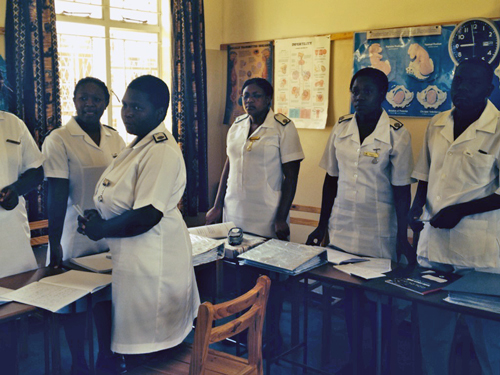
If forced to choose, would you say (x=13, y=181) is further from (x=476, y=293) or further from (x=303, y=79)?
(x=303, y=79)

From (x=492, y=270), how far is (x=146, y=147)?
1629 millimetres

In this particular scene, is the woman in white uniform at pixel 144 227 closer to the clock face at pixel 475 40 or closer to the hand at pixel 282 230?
the hand at pixel 282 230

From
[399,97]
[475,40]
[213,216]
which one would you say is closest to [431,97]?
Result: [399,97]

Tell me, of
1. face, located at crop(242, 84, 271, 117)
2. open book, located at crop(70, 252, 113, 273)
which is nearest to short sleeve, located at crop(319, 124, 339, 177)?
face, located at crop(242, 84, 271, 117)

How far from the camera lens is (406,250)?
2818 mm

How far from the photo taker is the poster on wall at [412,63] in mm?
3670

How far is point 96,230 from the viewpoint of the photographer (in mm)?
2078

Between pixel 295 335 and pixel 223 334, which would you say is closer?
pixel 223 334

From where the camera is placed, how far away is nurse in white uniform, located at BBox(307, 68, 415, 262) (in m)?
2.85

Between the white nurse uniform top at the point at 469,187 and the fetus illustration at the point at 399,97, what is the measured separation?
1.35m

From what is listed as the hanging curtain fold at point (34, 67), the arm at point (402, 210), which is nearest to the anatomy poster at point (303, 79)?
the arm at point (402, 210)

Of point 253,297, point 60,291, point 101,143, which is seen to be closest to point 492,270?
point 253,297

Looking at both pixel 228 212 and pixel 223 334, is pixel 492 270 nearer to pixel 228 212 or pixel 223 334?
pixel 223 334

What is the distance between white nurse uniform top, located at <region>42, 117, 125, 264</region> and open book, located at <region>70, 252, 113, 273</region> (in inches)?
7.4
